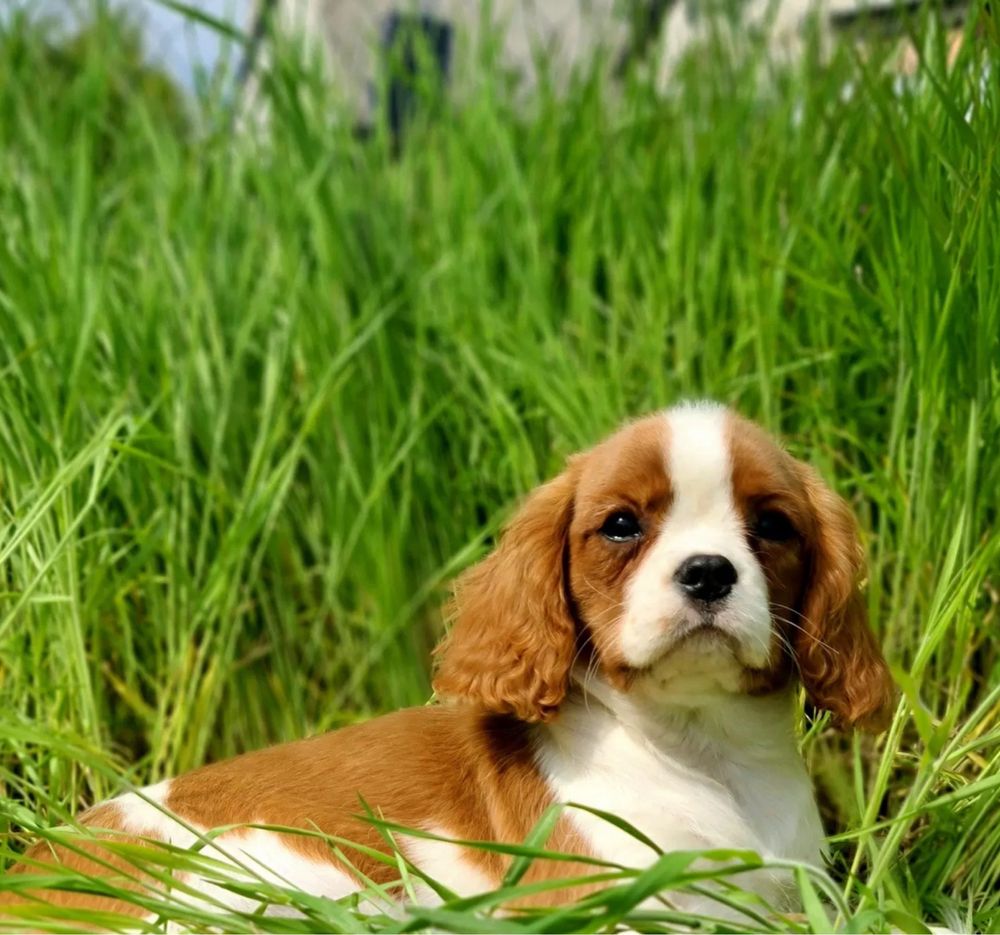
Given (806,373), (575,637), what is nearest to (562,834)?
(575,637)

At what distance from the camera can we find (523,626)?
2.75 m

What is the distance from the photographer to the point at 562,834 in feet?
8.43

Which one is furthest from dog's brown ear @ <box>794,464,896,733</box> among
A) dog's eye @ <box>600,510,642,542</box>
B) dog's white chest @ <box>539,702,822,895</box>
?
dog's eye @ <box>600,510,642,542</box>

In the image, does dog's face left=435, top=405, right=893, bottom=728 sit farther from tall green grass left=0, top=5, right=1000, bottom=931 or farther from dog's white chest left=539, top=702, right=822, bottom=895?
tall green grass left=0, top=5, right=1000, bottom=931

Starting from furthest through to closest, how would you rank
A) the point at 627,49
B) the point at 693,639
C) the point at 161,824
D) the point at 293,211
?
the point at 627,49 < the point at 293,211 < the point at 161,824 < the point at 693,639

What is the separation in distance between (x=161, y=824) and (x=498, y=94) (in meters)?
3.59

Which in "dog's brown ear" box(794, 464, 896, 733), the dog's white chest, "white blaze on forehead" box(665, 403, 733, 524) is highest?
"white blaze on forehead" box(665, 403, 733, 524)

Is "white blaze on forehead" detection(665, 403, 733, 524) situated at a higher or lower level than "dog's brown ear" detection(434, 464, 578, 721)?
higher

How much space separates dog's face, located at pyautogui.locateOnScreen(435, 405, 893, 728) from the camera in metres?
2.52

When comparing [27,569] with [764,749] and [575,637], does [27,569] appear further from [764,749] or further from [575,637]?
[764,749]

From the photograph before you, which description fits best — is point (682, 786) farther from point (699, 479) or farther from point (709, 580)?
point (699, 479)

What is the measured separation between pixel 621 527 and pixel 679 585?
246 mm

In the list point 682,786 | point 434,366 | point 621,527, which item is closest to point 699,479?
point 621,527

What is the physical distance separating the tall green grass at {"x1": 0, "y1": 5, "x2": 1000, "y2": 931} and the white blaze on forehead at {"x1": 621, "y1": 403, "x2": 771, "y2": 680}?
0.38 meters
